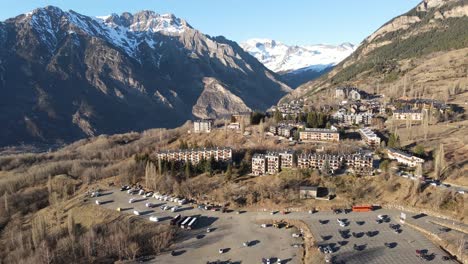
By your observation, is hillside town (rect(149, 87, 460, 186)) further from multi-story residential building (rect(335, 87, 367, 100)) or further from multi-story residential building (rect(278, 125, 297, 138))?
multi-story residential building (rect(335, 87, 367, 100))

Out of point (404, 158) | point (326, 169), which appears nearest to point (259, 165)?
point (326, 169)

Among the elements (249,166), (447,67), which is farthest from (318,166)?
(447,67)

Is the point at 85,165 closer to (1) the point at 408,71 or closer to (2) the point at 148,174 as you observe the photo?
(2) the point at 148,174

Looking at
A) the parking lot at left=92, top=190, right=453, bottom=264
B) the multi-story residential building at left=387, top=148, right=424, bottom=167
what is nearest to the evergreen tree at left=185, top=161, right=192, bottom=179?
the parking lot at left=92, top=190, right=453, bottom=264

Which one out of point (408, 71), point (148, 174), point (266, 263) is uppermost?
point (408, 71)

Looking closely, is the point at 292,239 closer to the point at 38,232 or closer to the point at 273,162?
the point at 273,162

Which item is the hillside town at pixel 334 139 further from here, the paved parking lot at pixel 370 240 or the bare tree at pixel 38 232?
the bare tree at pixel 38 232

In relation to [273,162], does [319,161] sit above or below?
above

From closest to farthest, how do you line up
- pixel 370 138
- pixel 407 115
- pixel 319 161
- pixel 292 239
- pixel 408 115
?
pixel 292 239 < pixel 319 161 < pixel 370 138 < pixel 408 115 < pixel 407 115
